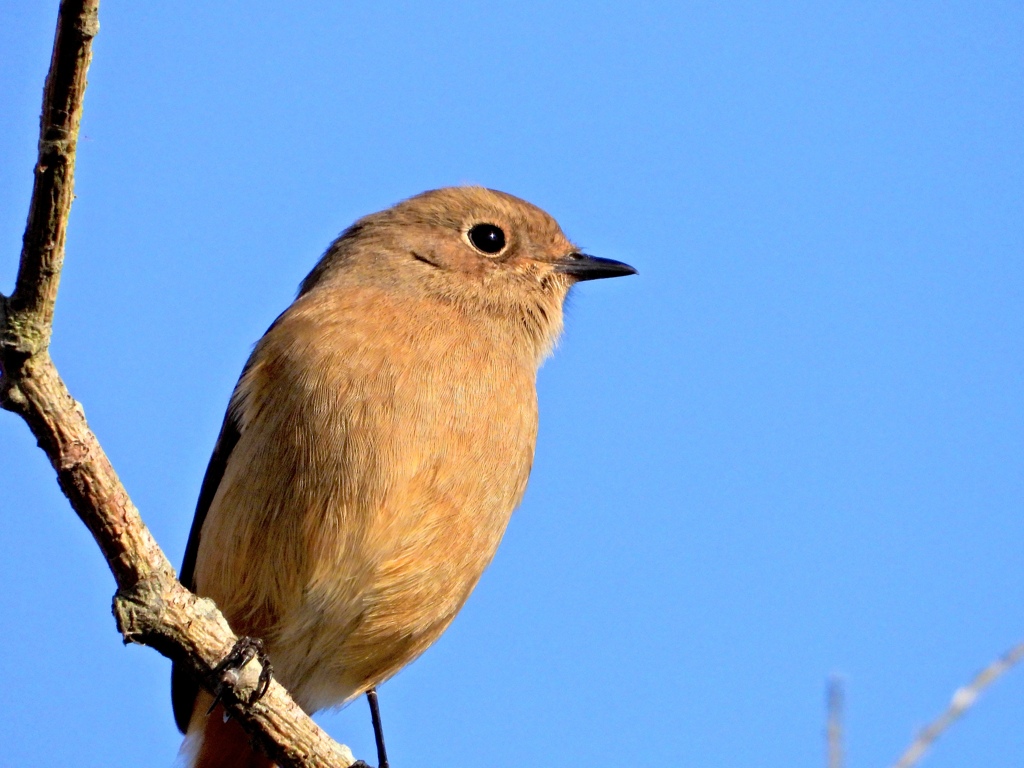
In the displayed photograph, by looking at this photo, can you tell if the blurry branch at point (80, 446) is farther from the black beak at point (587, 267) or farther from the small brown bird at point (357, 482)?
the black beak at point (587, 267)

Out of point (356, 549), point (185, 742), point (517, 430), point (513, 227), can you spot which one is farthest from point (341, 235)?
point (185, 742)

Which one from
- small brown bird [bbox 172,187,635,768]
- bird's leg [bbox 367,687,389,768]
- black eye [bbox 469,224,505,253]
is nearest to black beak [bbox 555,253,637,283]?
black eye [bbox 469,224,505,253]

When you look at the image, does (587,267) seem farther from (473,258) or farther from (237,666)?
(237,666)

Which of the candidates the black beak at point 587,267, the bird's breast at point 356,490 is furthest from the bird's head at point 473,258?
the bird's breast at point 356,490

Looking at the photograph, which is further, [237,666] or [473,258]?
[473,258]

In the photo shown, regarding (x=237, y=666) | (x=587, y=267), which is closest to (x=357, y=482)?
(x=237, y=666)

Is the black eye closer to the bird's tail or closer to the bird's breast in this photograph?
the bird's breast
